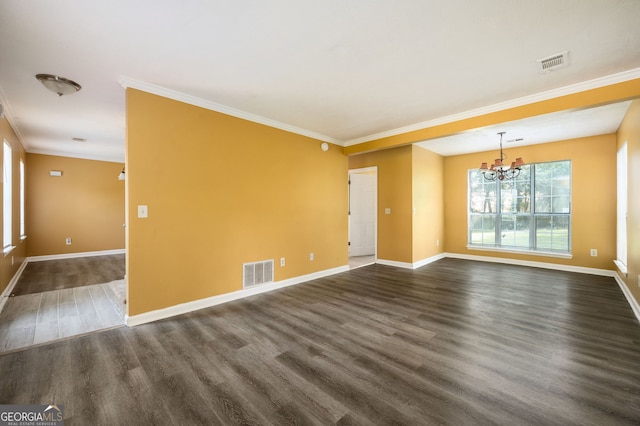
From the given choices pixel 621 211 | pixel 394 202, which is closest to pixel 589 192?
pixel 621 211

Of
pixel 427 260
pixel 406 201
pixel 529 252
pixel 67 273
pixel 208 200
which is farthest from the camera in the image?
pixel 427 260

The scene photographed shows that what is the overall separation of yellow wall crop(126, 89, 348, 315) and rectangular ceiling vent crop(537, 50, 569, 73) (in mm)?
3254

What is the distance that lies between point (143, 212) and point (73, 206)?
567cm

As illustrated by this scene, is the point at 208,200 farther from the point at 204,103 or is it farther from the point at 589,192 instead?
the point at 589,192

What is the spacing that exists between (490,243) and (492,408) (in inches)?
224

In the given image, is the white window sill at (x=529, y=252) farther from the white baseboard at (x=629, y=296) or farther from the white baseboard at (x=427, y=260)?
the white baseboard at (x=629, y=296)

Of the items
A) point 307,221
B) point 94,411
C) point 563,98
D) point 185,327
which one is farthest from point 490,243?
point 94,411

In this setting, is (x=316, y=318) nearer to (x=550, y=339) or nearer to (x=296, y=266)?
(x=296, y=266)

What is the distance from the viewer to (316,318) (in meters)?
3.06

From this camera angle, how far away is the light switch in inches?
116

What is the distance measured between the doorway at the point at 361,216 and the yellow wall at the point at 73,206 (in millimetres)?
6338

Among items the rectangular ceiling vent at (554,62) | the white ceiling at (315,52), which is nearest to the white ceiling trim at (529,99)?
the white ceiling at (315,52)

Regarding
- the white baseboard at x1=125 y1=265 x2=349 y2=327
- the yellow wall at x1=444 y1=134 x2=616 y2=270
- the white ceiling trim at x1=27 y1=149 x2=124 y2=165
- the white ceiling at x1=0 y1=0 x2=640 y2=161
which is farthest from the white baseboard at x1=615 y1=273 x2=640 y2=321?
A: the white ceiling trim at x1=27 y1=149 x2=124 y2=165

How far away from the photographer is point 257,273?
4.00 meters
